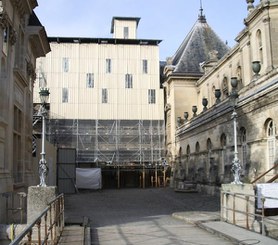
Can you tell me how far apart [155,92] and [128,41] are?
6.51 m

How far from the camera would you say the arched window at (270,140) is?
19.5 meters

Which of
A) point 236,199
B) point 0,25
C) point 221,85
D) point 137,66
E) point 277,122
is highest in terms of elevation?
point 137,66

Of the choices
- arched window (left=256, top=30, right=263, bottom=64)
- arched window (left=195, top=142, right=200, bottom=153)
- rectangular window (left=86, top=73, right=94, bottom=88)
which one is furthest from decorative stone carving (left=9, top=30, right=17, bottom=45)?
rectangular window (left=86, top=73, right=94, bottom=88)

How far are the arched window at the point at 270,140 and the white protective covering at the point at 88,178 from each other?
22814 millimetres

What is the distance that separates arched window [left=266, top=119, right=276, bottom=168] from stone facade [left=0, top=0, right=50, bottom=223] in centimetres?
1092

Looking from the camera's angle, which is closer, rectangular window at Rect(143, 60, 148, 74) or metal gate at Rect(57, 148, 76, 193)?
metal gate at Rect(57, 148, 76, 193)

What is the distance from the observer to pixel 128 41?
4747cm

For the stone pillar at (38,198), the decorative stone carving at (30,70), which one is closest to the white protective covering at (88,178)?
the decorative stone carving at (30,70)

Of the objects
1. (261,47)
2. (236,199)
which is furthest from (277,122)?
(261,47)

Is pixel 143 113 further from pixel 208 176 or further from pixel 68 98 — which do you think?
pixel 208 176

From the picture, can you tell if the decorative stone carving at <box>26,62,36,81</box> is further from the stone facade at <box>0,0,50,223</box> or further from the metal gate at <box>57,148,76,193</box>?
the metal gate at <box>57,148,76,193</box>

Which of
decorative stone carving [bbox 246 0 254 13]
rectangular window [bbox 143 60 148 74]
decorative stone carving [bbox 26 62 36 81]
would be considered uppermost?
rectangular window [bbox 143 60 148 74]

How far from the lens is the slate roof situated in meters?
44.1

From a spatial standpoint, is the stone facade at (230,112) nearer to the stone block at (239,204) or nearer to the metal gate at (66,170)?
the stone block at (239,204)
